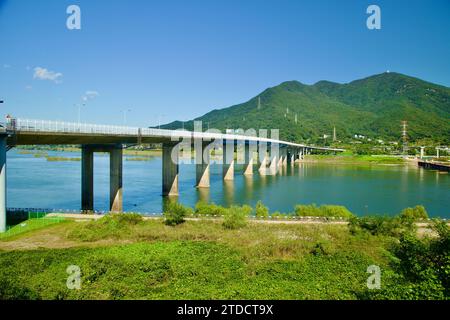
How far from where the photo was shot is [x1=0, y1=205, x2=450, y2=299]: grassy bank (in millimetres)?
11664

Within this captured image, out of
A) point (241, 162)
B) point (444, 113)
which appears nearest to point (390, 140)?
point (444, 113)

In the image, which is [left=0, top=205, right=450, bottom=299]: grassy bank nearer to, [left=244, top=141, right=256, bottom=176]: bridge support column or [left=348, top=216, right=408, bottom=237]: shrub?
[left=348, top=216, right=408, bottom=237]: shrub

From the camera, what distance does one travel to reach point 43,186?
1783 inches

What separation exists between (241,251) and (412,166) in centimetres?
8308

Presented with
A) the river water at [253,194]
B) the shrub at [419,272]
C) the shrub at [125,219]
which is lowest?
the river water at [253,194]

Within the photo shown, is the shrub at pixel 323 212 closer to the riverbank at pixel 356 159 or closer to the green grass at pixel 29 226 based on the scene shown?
the green grass at pixel 29 226

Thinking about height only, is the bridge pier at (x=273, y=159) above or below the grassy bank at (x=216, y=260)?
above

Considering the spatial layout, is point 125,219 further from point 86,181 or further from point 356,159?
point 356,159

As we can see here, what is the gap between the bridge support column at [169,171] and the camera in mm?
41219

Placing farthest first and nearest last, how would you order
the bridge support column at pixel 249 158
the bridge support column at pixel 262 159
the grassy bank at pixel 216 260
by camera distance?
the bridge support column at pixel 262 159
the bridge support column at pixel 249 158
the grassy bank at pixel 216 260

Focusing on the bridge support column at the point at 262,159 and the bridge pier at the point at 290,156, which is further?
the bridge pier at the point at 290,156

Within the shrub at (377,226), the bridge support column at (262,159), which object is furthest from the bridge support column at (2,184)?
the bridge support column at (262,159)

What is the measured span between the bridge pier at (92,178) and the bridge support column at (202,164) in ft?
52.4

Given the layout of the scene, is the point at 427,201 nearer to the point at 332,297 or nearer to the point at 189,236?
the point at 189,236
